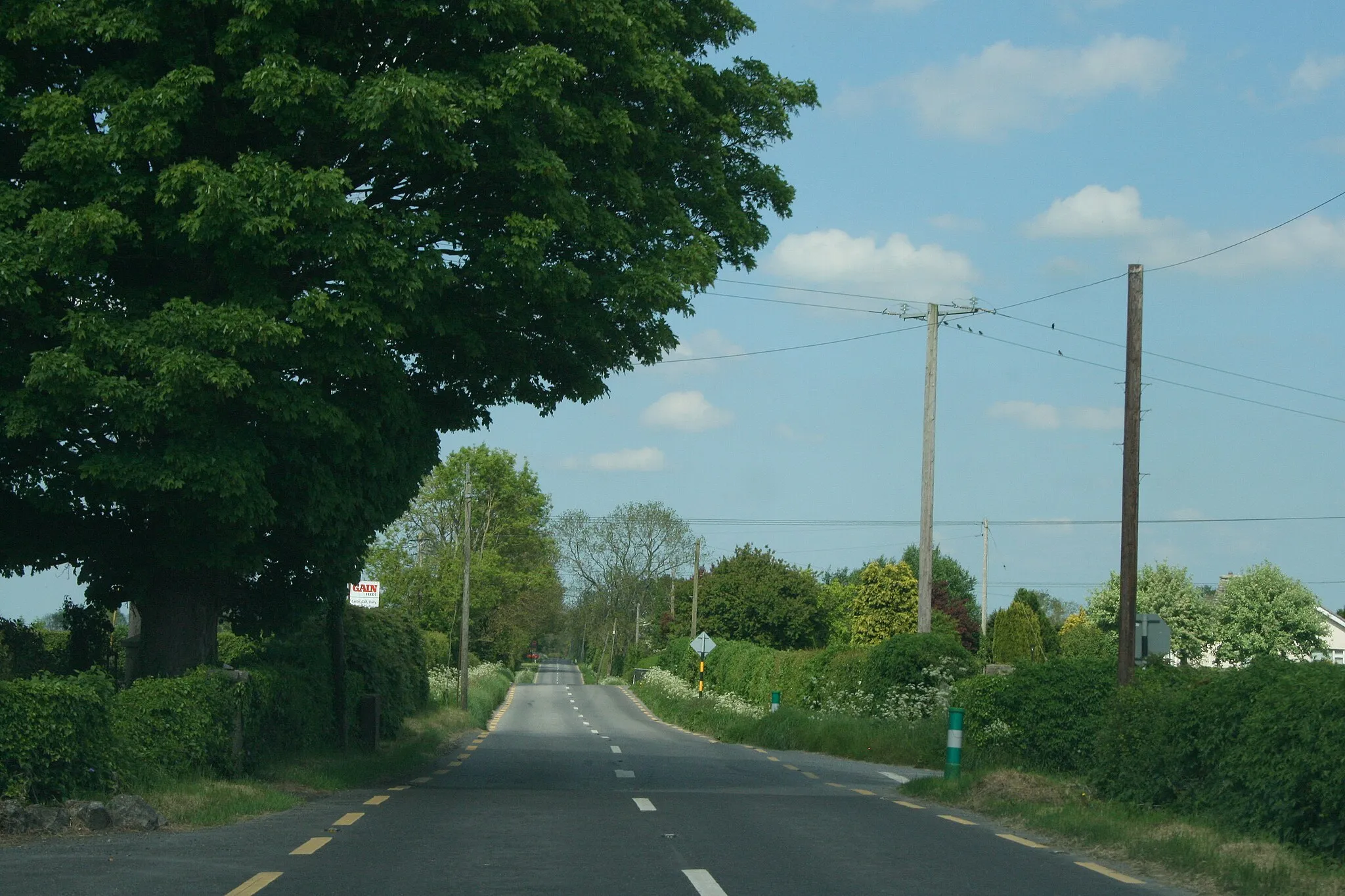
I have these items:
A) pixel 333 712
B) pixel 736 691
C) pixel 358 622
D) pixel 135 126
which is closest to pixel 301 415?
pixel 135 126

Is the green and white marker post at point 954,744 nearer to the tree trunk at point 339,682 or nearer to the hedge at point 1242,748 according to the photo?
the hedge at point 1242,748

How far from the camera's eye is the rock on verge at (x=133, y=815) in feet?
36.1

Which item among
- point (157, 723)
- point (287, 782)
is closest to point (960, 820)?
point (287, 782)

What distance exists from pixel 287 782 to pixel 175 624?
94.1 inches

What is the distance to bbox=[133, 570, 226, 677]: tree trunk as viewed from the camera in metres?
16.3

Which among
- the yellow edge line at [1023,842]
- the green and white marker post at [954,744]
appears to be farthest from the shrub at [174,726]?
the green and white marker post at [954,744]

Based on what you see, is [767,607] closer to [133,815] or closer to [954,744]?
[954,744]

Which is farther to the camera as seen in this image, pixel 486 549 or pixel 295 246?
pixel 486 549

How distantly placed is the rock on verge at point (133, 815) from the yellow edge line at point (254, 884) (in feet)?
9.30

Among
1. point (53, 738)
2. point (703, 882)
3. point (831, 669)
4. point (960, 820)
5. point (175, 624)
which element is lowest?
point (831, 669)

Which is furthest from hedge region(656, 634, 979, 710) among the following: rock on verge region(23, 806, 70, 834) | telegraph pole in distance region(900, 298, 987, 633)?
rock on verge region(23, 806, 70, 834)

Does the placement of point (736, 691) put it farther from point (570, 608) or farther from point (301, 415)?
point (570, 608)

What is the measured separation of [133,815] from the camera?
36.5ft

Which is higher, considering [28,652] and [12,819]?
[28,652]
